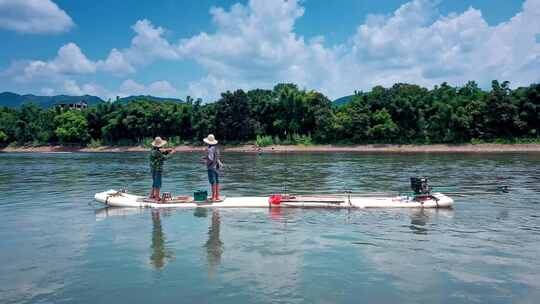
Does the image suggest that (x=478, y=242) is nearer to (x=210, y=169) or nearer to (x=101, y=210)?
(x=210, y=169)

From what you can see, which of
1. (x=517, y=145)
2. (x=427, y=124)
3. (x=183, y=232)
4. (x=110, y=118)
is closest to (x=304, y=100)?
(x=427, y=124)

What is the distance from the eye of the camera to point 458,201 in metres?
18.9

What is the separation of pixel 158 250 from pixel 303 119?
78170 mm

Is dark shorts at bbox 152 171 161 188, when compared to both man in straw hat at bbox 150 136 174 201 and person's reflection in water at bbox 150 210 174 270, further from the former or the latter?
person's reflection in water at bbox 150 210 174 270

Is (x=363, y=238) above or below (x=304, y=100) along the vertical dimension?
below

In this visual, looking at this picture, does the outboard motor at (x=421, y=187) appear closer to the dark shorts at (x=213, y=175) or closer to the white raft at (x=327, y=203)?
the white raft at (x=327, y=203)

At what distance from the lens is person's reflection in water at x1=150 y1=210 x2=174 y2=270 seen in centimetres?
1071

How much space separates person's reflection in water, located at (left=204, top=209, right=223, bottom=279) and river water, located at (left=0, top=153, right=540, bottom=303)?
0.15ft

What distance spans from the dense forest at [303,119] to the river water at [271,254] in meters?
53.2

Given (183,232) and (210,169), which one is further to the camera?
(210,169)

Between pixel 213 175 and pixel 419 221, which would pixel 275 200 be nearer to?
pixel 213 175

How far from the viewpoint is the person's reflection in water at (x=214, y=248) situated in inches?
405

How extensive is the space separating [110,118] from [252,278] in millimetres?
101738

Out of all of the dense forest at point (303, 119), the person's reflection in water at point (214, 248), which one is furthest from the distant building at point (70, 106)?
the person's reflection in water at point (214, 248)
